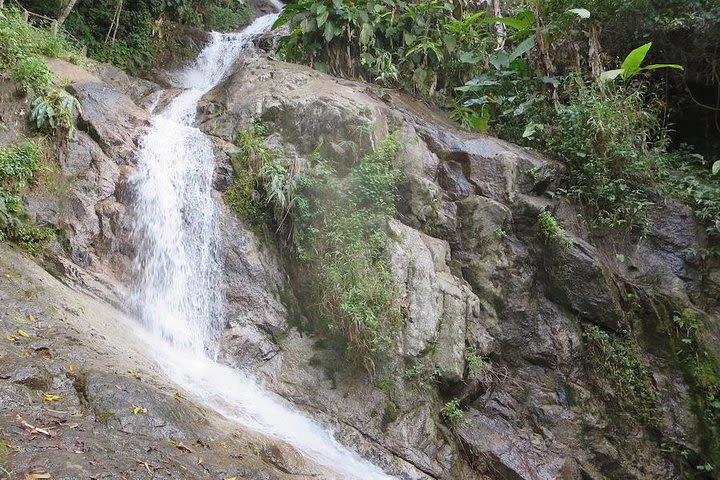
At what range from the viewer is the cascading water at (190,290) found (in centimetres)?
541

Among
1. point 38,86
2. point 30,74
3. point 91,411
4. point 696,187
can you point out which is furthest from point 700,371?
point 30,74

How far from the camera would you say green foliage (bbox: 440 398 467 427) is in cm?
660

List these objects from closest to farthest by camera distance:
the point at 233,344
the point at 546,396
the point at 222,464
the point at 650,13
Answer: the point at 222,464
the point at 233,344
the point at 546,396
the point at 650,13

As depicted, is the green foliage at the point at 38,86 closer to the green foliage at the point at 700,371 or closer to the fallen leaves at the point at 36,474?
the fallen leaves at the point at 36,474

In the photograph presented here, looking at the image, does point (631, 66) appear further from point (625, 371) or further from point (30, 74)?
point (30, 74)

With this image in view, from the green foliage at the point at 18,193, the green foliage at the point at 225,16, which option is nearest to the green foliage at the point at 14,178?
the green foliage at the point at 18,193

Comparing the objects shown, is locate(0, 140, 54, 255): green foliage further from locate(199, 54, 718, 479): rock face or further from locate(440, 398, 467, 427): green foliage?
locate(440, 398, 467, 427): green foliage

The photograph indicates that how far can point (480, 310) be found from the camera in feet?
25.2

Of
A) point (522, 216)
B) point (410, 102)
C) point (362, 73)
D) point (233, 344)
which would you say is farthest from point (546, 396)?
point (362, 73)

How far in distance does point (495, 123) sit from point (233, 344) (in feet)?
22.5

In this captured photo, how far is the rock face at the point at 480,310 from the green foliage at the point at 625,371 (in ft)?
0.28

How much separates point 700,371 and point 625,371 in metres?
1.03

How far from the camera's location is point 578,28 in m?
10.5

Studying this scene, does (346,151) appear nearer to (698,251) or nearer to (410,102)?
(410,102)
